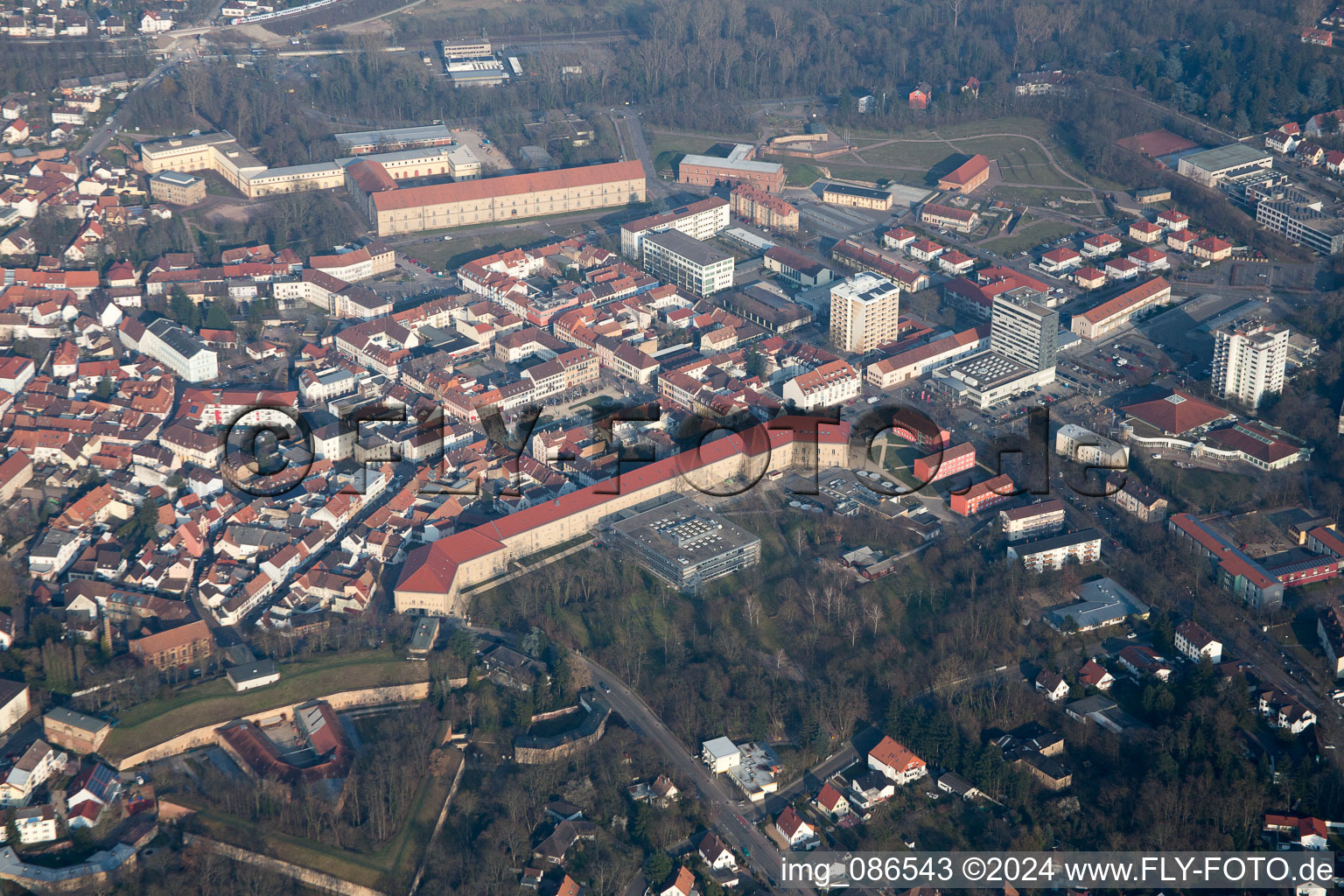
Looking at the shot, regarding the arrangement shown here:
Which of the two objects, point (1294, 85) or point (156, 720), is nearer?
point (156, 720)

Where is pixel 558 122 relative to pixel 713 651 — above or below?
above

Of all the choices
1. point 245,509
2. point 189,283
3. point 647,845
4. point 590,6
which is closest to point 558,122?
point 590,6

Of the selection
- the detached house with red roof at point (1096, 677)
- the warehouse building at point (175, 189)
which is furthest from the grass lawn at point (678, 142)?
the detached house with red roof at point (1096, 677)

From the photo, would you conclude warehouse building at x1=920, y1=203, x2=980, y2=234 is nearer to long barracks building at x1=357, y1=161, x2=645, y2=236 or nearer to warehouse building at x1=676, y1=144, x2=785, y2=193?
warehouse building at x1=676, y1=144, x2=785, y2=193

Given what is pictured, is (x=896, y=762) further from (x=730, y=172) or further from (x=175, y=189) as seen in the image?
(x=175, y=189)

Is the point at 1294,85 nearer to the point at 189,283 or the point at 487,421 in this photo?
the point at 487,421
